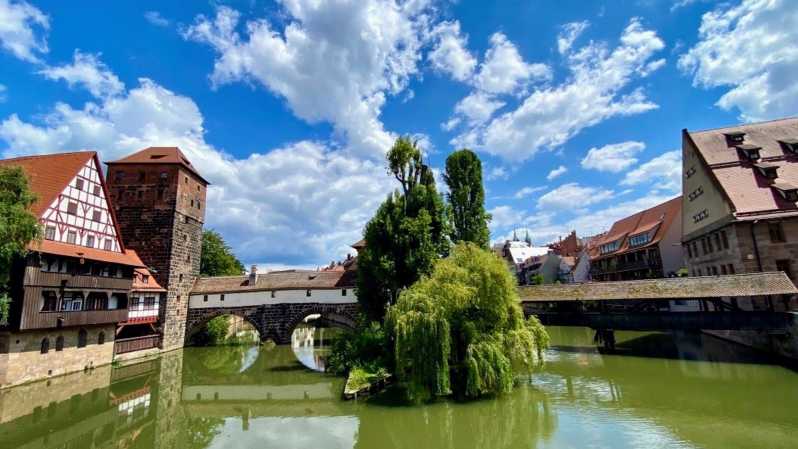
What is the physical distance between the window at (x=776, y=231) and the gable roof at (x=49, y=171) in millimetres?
35122

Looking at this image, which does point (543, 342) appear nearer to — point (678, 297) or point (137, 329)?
point (678, 297)

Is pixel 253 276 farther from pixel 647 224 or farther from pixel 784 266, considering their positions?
pixel 647 224

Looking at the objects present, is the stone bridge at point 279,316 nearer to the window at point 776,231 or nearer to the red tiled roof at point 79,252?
the red tiled roof at point 79,252

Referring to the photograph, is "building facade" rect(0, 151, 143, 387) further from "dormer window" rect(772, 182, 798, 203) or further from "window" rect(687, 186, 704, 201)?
"dormer window" rect(772, 182, 798, 203)

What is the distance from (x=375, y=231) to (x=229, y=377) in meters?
10.7

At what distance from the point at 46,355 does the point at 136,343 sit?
6.77 meters

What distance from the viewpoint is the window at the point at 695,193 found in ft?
80.1

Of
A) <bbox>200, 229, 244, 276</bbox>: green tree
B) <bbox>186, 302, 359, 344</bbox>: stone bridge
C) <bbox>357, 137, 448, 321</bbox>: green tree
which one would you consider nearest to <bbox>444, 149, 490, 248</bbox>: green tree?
<bbox>357, 137, 448, 321</bbox>: green tree

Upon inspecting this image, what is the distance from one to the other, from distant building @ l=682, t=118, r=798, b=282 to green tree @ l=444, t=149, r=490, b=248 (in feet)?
42.8

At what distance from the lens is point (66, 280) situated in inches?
739

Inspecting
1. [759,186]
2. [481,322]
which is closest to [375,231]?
[481,322]

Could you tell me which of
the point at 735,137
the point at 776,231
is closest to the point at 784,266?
the point at 776,231

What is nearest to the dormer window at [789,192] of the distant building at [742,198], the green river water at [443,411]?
the distant building at [742,198]

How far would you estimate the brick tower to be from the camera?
28.3m
